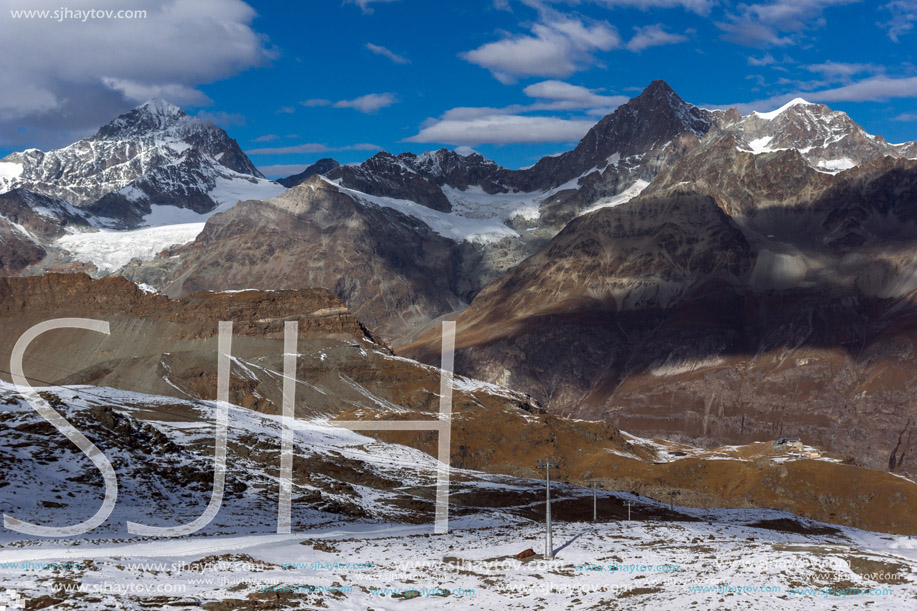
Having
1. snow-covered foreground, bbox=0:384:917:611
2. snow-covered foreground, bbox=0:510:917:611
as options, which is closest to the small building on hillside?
snow-covered foreground, bbox=0:384:917:611

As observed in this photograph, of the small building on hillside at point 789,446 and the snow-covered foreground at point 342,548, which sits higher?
the snow-covered foreground at point 342,548

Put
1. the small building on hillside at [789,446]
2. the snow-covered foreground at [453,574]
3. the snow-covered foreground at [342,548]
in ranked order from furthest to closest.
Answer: the small building on hillside at [789,446] < the snow-covered foreground at [342,548] < the snow-covered foreground at [453,574]

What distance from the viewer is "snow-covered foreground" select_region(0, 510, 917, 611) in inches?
1540

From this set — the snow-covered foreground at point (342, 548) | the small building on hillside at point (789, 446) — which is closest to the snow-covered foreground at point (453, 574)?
the snow-covered foreground at point (342, 548)

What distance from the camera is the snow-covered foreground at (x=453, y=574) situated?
3912cm

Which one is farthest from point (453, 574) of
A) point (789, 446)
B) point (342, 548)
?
point (789, 446)

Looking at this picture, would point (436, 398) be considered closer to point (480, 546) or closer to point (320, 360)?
point (320, 360)

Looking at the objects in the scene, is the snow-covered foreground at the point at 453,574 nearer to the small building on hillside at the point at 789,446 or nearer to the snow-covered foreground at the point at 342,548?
the snow-covered foreground at the point at 342,548

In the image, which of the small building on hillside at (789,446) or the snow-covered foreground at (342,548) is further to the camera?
the small building on hillside at (789,446)

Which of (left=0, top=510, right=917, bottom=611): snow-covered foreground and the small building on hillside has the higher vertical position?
(left=0, top=510, right=917, bottom=611): snow-covered foreground

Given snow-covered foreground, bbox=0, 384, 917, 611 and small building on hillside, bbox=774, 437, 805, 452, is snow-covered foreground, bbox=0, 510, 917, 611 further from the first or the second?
small building on hillside, bbox=774, 437, 805, 452

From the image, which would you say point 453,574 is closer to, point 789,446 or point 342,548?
point 342,548

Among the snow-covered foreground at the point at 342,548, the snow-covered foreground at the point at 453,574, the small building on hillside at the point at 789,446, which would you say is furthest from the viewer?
the small building on hillside at the point at 789,446

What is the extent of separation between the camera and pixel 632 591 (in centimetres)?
4381
